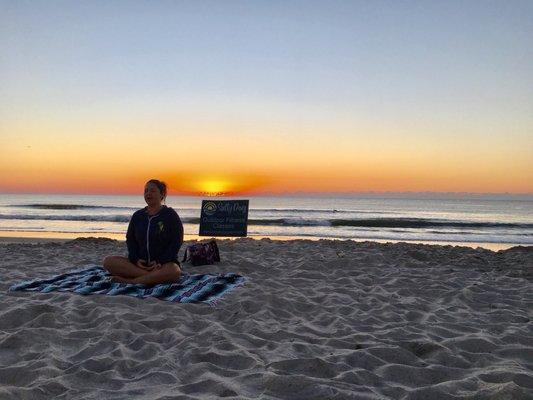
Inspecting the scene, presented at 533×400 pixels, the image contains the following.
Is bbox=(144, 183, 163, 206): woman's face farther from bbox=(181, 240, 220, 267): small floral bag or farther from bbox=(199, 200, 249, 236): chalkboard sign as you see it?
bbox=(199, 200, 249, 236): chalkboard sign

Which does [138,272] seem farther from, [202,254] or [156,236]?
[202,254]

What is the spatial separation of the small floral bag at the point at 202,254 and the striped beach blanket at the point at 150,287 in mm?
1184

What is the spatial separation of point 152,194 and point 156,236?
56 centimetres

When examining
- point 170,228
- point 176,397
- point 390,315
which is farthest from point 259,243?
point 176,397

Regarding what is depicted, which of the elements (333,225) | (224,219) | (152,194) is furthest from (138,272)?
(333,225)

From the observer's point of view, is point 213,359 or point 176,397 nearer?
point 176,397

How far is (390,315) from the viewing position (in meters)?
4.67

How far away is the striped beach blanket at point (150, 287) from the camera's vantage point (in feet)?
17.0

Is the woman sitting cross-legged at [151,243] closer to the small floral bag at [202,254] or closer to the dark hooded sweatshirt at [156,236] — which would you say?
the dark hooded sweatshirt at [156,236]

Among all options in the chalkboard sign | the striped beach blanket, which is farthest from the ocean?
the striped beach blanket

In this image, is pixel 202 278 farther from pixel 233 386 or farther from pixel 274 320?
pixel 233 386

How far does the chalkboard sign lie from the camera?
10281 mm

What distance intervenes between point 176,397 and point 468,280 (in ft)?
17.8

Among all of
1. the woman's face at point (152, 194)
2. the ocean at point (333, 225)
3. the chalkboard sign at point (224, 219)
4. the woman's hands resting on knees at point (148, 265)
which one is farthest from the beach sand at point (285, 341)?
the ocean at point (333, 225)
